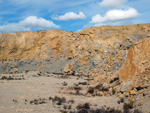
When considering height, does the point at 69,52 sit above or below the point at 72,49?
below

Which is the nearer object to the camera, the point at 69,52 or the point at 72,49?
the point at 72,49

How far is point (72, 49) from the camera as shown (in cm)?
3844

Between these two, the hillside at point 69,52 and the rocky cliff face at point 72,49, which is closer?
the hillside at point 69,52

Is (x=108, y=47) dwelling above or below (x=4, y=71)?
above

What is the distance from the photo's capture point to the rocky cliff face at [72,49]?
31870mm

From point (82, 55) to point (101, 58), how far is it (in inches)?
170

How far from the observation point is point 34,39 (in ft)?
141

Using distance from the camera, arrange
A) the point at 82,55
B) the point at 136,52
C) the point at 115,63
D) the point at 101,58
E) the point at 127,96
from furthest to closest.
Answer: the point at 82,55
the point at 101,58
the point at 115,63
the point at 136,52
the point at 127,96

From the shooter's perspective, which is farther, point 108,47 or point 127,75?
point 108,47

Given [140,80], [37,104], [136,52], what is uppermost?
[136,52]

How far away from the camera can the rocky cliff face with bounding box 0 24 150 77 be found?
1255 inches

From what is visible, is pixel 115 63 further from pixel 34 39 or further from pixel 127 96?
pixel 34 39

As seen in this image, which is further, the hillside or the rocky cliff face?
the rocky cliff face

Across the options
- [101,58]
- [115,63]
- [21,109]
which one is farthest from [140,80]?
[101,58]
